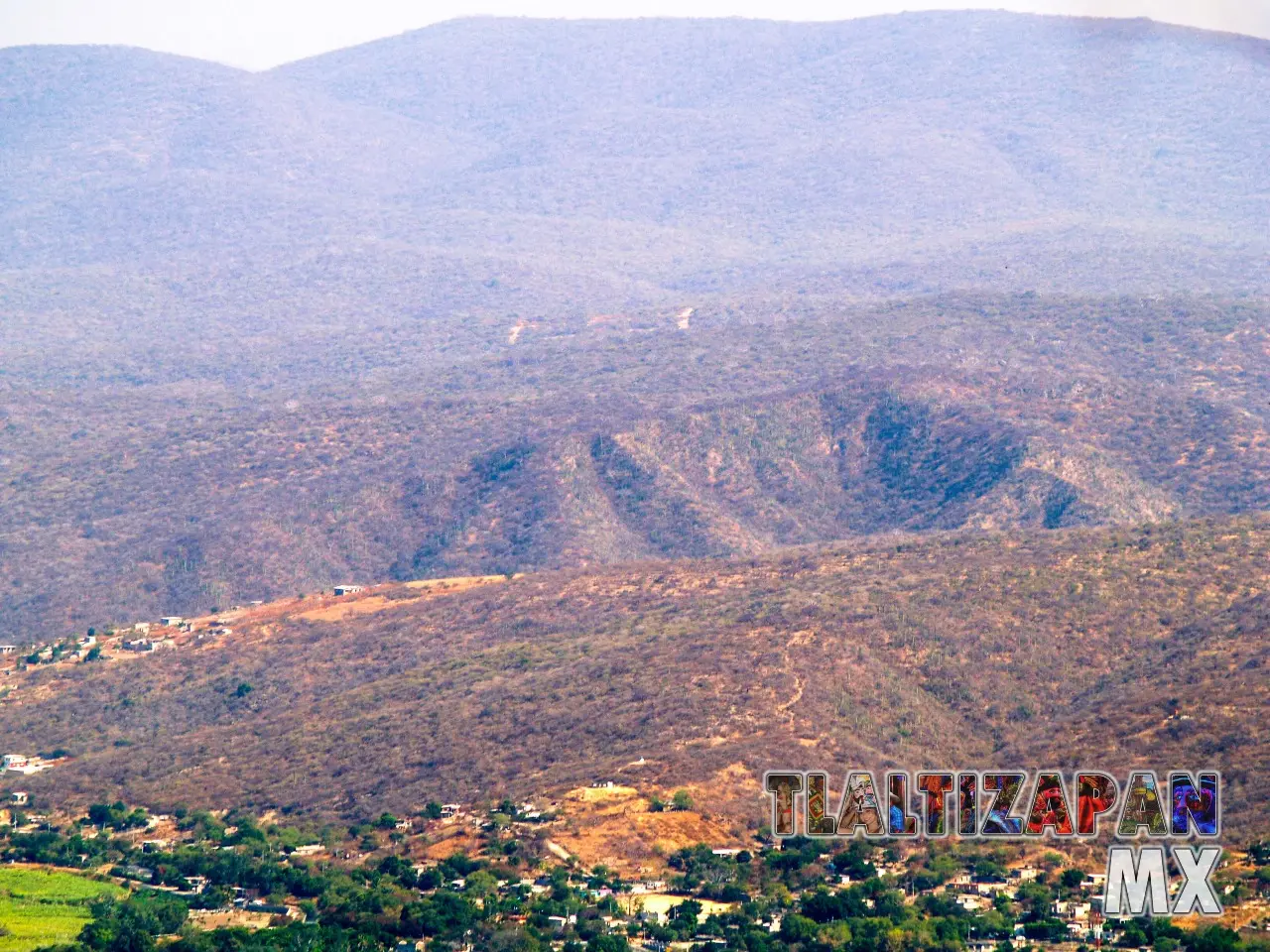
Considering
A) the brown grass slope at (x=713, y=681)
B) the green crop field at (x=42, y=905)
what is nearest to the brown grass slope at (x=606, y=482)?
the brown grass slope at (x=713, y=681)

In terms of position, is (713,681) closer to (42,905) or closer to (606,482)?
(42,905)

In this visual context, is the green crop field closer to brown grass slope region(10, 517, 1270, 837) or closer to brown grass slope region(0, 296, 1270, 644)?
brown grass slope region(10, 517, 1270, 837)

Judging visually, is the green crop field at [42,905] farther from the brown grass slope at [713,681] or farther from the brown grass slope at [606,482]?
the brown grass slope at [606,482]

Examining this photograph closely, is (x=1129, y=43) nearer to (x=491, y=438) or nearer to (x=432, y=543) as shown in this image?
(x=432, y=543)

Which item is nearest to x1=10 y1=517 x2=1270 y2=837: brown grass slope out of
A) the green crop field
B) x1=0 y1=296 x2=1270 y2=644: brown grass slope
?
the green crop field

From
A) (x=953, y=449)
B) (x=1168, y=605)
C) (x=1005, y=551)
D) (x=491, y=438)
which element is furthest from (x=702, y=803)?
(x=491, y=438)

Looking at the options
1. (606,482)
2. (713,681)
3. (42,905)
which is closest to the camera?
(42,905)

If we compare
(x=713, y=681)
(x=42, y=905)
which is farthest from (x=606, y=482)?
(x=42, y=905)
